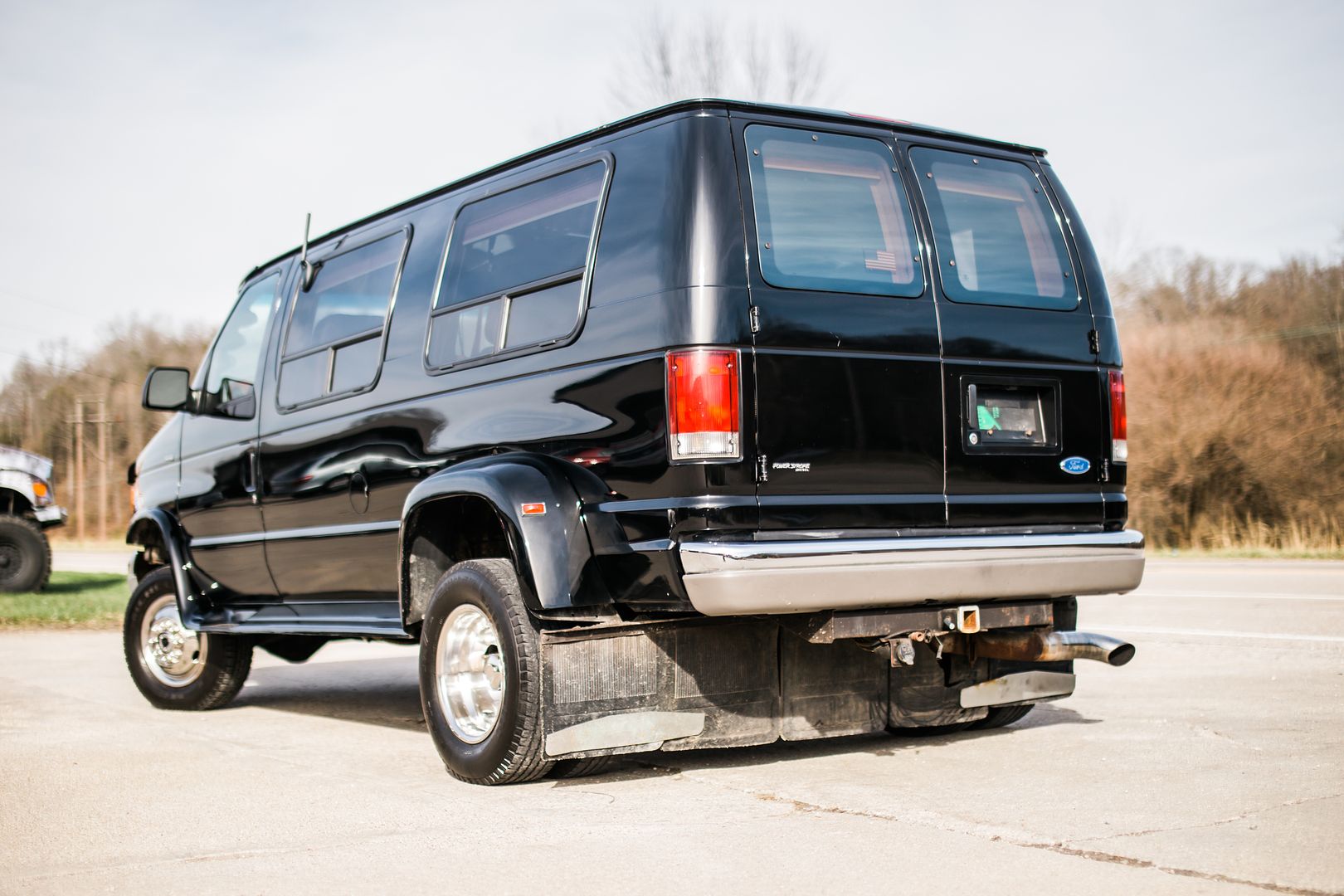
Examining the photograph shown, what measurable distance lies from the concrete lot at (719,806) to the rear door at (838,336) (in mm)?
1073

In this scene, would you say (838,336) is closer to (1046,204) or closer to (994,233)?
(994,233)

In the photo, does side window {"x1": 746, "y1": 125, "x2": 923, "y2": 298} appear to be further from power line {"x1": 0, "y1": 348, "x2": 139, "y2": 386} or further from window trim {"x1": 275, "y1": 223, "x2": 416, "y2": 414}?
power line {"x1": 0, "y1": 348, "x2": 139, "y2": 386}

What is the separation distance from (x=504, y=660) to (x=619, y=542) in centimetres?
68

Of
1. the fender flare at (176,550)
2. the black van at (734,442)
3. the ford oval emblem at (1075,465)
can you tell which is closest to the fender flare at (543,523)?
the black van at (734,442)

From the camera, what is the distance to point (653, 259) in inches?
193

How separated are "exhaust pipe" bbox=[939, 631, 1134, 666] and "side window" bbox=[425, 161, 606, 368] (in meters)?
2.02

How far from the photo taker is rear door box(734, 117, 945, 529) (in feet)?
15.8

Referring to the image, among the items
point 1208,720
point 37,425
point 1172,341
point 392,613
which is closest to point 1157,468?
point 1172,341

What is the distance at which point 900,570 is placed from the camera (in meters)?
4.87

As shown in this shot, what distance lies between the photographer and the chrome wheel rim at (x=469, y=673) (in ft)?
17.7

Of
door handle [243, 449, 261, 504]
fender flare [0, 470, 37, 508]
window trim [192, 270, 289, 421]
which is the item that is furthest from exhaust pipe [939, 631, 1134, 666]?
fender flare [0, 470, 37, 508]

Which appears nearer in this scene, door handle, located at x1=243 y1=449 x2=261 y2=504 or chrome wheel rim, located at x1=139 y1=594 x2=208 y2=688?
door handle, located at x1=243 y1=449 x2=261 y2=504

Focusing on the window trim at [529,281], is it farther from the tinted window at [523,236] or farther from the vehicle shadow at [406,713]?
the vehicle shadow at [406,713]

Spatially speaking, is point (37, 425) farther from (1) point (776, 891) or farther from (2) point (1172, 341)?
(1) point (776, 891)
